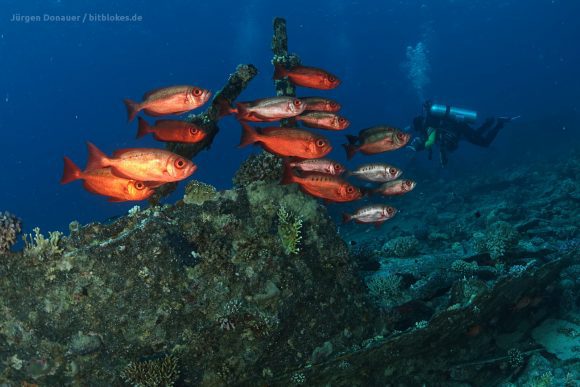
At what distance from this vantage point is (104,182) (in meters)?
3.93

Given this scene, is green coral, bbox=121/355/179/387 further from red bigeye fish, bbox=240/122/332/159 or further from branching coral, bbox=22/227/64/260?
red bigeye fish, bbox=240/122/332/159

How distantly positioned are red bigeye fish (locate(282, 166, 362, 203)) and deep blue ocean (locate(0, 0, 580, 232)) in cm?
5131

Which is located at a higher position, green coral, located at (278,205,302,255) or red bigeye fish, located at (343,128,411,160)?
red bigeye fish, located at (343,128,411,160)

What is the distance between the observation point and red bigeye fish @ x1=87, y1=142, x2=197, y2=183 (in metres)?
3.65

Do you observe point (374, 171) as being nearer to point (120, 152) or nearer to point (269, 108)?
point (269, 108)

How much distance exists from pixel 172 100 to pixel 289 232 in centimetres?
219

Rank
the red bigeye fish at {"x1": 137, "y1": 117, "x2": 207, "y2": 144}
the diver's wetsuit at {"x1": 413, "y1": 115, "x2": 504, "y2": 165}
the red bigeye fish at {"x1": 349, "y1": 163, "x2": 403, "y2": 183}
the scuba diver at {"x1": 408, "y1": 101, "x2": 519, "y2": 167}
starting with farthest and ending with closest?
the scuba diver at {"x1": 408, "y1": 101, "x2": 519, "y2": 167} < the diver's wetsuit at {"x1": 413, "y1": 115, "x2": 504, "y2": 165} < the red bigeye fish at {"x1": 349, "y1": 163, "x2": 403, "y2": 183} < the red bigeye fish at {"x1": 137, "y1": 117, "x2": 207, "y2": 144}

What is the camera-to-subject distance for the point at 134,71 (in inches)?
4281

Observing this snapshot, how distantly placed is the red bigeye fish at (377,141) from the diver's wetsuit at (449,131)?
11793 millimetres

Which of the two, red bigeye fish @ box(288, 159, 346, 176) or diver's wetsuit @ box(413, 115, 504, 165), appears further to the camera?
diver's wetsuit @ box(413, 115, 504, 165)

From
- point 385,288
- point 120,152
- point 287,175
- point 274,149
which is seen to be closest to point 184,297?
point 120,152

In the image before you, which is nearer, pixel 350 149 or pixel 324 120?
pixel 324 120

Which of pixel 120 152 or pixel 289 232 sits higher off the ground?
pixel 120 152

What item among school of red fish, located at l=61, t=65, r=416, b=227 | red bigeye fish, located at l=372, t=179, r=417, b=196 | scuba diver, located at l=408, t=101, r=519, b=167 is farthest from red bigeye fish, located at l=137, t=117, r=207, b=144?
scuba diver, located at l=408, t=101, r=519, b=167
